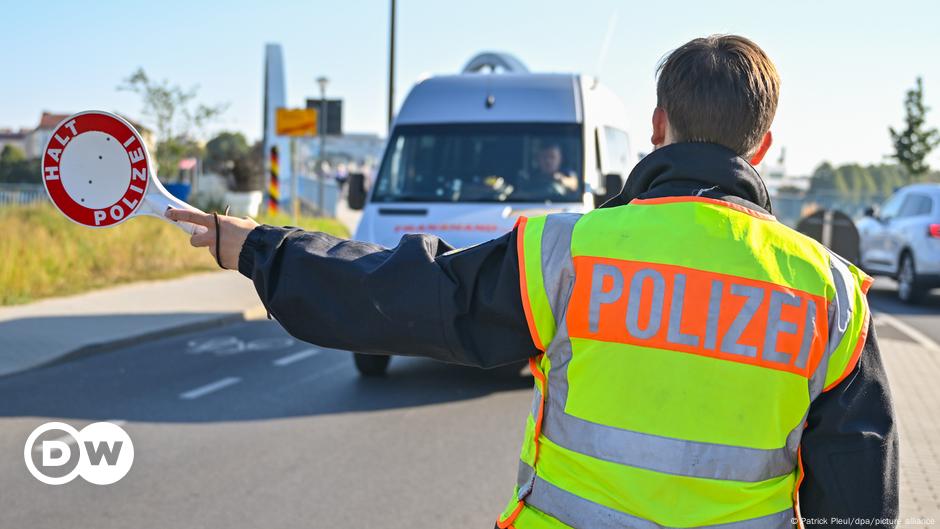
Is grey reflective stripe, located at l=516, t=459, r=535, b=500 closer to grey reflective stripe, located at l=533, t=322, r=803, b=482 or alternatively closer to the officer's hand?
grey reflective stripe, located at l=533, t=322, r=803, b=482

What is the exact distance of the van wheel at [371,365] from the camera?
8750mm

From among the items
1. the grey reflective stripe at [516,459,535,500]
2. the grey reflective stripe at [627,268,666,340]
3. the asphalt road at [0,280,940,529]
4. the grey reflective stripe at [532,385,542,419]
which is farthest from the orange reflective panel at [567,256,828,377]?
the asphalt road at [0,280,940,529]

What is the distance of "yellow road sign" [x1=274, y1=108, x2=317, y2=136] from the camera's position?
21.2 m

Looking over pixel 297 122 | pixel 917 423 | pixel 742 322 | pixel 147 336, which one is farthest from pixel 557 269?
pixel 297 122

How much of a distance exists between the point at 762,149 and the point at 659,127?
0.22 metres

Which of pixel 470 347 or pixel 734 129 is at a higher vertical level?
pixel 734 129

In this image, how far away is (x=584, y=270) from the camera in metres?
1.89

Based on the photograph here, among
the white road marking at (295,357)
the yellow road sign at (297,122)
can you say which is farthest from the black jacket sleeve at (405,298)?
the yellow road sign at (297,122)

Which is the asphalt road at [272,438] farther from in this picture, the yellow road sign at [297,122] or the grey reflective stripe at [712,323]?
the yellow road sign at [297,122]

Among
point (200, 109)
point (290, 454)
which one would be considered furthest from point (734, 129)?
point (200, 109)

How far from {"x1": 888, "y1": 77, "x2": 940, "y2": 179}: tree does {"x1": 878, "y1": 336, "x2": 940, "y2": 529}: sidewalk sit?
2403cm

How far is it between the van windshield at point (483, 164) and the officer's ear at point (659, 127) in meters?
7.12

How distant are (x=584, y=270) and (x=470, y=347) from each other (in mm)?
276

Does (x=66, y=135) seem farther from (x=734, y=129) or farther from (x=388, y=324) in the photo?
(x=734, y=129)
